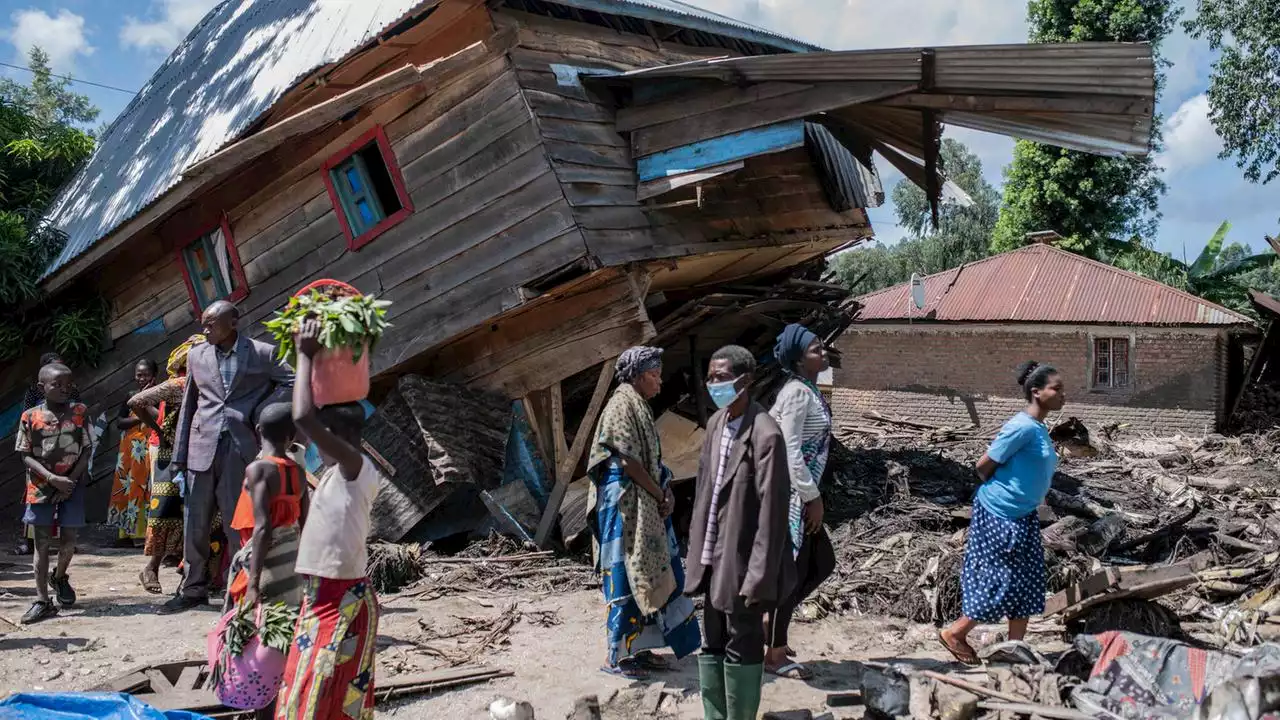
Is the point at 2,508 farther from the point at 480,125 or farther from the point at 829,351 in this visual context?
the point at 829,351

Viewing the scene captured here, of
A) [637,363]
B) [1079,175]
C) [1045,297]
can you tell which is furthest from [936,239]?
[637,363]

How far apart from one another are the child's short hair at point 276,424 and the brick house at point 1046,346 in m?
17.3

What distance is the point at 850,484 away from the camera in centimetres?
1010

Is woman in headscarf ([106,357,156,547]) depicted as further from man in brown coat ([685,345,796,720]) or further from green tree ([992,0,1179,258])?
green tree ([992,0,1179,258])

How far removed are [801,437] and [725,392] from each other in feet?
3.38

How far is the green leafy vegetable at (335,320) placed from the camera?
3176mm

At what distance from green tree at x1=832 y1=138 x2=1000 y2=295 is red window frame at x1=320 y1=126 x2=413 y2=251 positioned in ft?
86.6

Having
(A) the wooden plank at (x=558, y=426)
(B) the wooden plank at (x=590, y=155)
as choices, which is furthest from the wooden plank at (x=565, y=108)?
(A) the wooden plank at (x=558, y=426)

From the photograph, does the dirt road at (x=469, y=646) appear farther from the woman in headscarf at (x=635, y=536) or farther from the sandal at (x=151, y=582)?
the woman in headscarf at (x=635, y=536)

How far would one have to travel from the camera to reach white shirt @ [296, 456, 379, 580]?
3.14 m

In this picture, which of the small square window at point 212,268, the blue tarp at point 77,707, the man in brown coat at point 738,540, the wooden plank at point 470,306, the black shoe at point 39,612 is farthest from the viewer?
the small square window at point 212,268

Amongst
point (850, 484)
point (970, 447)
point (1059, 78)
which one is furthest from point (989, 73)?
point (970, 447)

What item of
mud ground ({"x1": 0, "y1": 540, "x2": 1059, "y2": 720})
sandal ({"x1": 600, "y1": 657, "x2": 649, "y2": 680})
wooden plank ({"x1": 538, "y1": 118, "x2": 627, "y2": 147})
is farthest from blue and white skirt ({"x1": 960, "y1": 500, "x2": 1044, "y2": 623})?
wooden plank ({"x1": 538, "y1": 118, "x2": 627, "y2": 147})

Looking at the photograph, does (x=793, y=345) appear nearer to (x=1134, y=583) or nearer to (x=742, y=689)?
(x=742, y=689)
